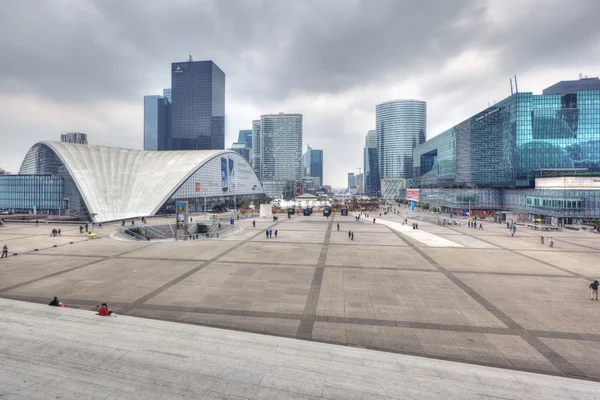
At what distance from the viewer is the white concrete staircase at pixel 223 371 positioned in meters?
8.91

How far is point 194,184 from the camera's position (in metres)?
92.0

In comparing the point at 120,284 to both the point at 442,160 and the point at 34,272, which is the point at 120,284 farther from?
the point at 442,160

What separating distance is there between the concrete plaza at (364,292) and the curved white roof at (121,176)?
38.0 metres

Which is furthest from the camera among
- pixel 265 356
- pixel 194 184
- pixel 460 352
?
pixel 194 184

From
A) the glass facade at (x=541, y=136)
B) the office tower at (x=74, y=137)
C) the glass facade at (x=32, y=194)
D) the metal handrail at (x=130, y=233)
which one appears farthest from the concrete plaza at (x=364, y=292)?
the office tower at (x=74, y=137)

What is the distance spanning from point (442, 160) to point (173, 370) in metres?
151

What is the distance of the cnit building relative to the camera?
61.2 m

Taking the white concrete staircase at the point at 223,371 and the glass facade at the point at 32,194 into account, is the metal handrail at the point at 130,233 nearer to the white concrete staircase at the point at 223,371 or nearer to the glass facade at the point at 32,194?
the white concrete staircase at the point at 223,371

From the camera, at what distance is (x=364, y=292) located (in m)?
19.0

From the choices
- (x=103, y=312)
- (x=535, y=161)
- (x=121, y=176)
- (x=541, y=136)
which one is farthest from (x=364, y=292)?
(x=541, y=136)

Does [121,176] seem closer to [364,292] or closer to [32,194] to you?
[32,194]

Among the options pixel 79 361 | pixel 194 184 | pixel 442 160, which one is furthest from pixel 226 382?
pixel 442 160

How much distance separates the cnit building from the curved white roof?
86786 mm

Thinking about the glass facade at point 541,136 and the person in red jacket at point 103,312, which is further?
the glass facade at point 541,136
